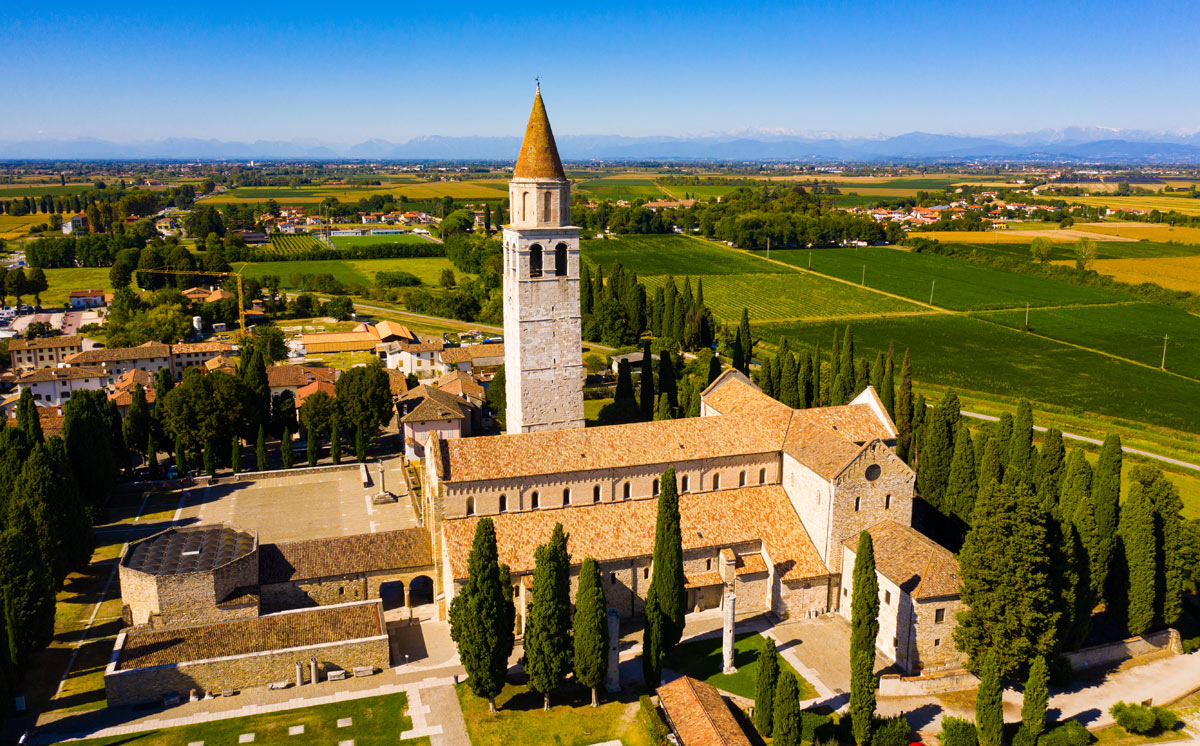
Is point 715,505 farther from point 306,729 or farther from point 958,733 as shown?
point 306,729

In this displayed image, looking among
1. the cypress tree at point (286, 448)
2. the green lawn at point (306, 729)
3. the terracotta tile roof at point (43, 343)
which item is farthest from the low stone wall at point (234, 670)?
the terracotta tile roof at point (43, 343)

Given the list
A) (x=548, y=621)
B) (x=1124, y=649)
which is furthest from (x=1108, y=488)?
(x=548, y=621)

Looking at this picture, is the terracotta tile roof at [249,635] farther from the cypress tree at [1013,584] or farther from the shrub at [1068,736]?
the shrub at [1068,736]

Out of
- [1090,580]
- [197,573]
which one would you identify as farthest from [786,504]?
[197,573]

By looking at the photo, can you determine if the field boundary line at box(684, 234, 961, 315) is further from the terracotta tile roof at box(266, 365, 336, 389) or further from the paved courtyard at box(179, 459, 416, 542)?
the paved courtyard at box(179, 459, 416, 542)

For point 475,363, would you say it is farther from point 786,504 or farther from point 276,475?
point 786,504

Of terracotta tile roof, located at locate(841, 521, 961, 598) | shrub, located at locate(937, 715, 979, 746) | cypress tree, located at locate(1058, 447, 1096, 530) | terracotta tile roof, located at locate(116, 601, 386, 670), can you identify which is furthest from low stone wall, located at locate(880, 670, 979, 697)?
terracotta tile roof, located at locate(116, 601, 386, 670)
